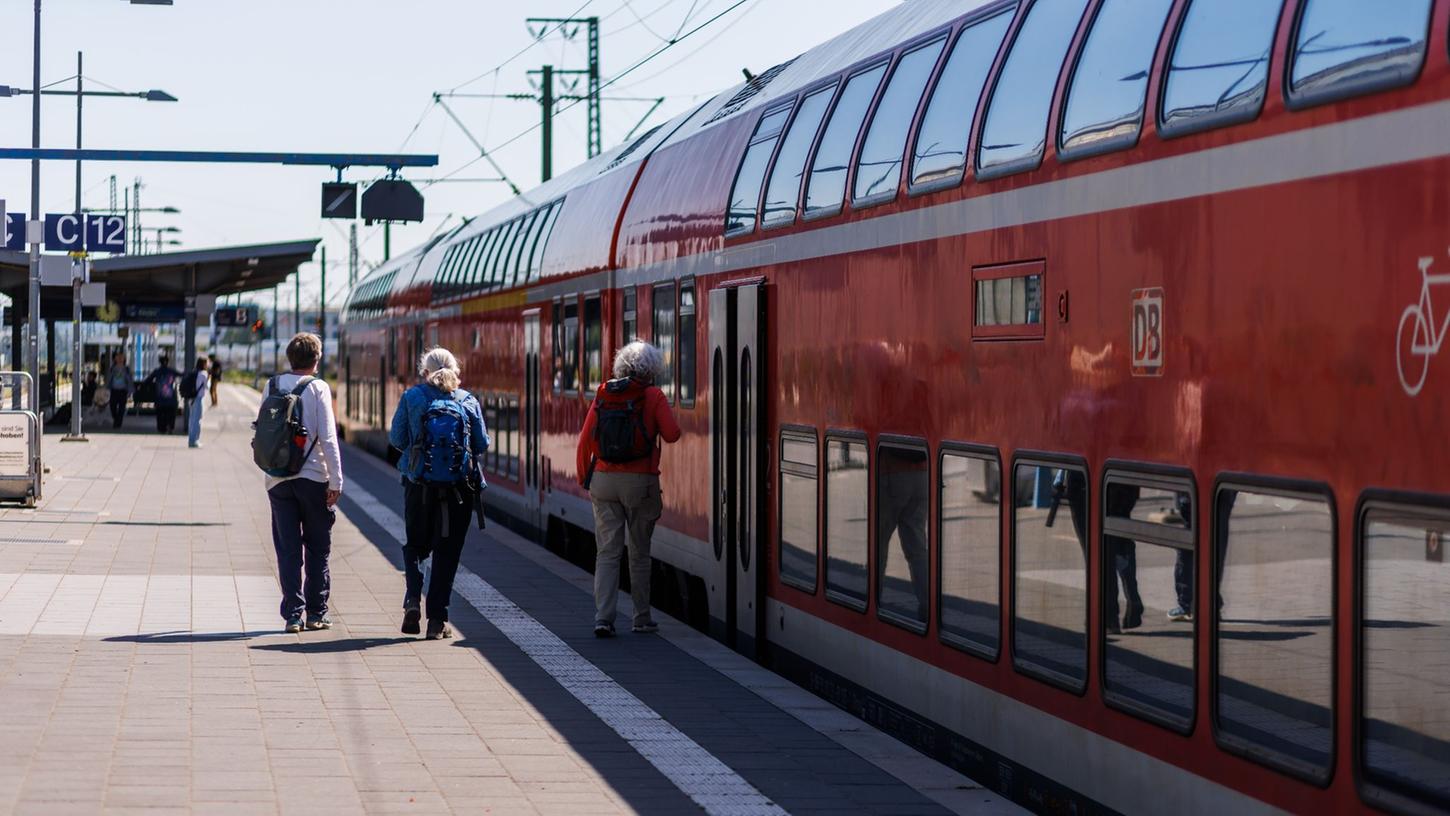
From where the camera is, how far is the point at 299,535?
11.0 meters

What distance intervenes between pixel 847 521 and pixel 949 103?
2.12 meters

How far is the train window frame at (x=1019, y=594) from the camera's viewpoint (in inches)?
245

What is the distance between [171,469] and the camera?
27703mm

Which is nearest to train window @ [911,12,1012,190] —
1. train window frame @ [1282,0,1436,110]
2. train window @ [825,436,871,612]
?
train window @ [825,436,871,612]

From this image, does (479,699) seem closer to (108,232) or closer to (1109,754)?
(1109,754)

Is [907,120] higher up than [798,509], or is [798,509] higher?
Answer: [907,120]

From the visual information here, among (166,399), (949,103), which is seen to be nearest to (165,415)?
(166,399)

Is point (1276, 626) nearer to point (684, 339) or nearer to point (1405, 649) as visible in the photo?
point (1405, 649)

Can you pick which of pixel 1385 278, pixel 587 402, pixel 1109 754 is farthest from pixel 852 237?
pixel 587 402

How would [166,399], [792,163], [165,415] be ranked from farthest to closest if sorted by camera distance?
[165,415], [166,399], [792,163]

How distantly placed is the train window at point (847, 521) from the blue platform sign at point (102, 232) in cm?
1916

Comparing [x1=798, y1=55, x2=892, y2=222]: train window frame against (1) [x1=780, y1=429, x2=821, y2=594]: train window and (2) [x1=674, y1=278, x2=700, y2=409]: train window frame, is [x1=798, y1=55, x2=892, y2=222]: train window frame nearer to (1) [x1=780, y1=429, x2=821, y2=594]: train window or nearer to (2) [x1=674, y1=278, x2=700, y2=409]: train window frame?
(1) [x1=780, y1=429, x2=821, y2=594]: train window

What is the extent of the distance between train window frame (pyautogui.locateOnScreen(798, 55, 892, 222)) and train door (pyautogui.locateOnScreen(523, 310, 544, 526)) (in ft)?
27.1

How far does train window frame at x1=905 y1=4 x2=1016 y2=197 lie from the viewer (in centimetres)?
730
